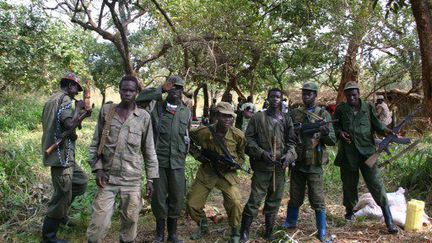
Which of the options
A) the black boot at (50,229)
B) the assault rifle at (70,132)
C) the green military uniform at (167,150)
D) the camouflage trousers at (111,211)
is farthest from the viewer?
the green military uniform at (167,150)

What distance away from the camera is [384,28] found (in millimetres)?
13742

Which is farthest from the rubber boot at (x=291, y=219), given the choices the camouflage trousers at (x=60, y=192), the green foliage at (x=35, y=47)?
the green foliage at (x=35, y=47)

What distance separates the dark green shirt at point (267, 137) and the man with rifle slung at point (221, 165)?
0.59ft

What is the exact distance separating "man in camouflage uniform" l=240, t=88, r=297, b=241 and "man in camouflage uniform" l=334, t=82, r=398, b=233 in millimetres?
844

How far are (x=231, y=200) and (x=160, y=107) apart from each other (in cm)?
132

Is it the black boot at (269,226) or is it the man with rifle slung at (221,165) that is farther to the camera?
the black boot at (269,226)

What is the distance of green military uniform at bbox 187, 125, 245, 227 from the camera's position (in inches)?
183

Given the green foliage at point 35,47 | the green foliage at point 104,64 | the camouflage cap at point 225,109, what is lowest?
the camouflage cap at point 225,109

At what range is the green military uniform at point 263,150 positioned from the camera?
465 cm

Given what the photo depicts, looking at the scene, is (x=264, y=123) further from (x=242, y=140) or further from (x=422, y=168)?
(x=422, y=168)

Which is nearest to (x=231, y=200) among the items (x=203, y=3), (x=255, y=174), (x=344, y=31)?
(x=255, y=174)

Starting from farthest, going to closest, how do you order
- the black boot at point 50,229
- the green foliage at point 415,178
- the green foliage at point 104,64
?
the green foliage at point 104,64, the green foliage at point 415,178, the black boot at point 50,229

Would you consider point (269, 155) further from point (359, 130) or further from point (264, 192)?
point (359, 130)

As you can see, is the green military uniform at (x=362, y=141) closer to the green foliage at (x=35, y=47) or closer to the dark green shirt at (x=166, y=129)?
the dark green shirt at (x=166, y=129)
